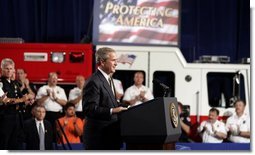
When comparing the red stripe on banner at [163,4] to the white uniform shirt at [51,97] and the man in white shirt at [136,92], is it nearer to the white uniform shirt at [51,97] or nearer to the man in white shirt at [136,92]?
the man in white shirt at [136,92]

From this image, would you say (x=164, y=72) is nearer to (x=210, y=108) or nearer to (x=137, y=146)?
(x=210, y=108)

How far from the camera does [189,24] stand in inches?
394

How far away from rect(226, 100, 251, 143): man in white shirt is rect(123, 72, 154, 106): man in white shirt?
1.13 m

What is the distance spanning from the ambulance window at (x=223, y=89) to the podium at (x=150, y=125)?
185 inches

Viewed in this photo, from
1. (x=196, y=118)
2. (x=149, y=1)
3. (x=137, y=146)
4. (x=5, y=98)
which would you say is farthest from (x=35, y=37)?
(x=137, y=146)

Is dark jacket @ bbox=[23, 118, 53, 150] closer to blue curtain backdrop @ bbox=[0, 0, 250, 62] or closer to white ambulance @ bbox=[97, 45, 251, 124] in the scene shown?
white ambulance @ bbox=[97, 45, 251, 124]

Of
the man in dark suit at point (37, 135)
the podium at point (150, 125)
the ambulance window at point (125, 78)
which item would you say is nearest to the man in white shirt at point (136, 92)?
the ambulance window at point (125, 78)

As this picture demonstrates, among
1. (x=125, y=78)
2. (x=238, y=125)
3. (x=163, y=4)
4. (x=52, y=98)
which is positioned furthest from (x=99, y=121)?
(x=163, y=4)

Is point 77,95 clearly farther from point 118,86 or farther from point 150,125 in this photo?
point 150,125

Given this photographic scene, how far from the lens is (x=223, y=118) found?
325 inches

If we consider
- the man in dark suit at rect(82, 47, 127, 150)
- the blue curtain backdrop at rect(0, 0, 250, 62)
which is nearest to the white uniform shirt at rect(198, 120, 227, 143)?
the blue curtain backdrop at rect(0, 0, 250, 62)

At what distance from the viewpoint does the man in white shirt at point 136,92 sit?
802 cm

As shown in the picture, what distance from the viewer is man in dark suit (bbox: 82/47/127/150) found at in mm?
3908

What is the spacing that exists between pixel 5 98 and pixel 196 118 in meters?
3.50
